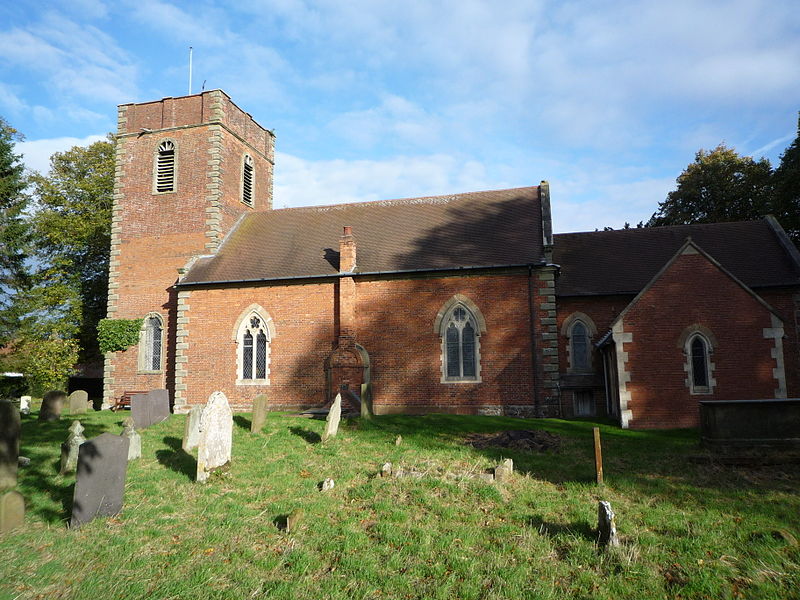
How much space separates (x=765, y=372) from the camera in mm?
16141

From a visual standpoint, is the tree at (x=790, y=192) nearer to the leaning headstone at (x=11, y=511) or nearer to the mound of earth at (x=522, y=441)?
the mound of earth at (x=522, y=441)

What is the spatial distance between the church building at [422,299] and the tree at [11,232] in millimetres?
9688

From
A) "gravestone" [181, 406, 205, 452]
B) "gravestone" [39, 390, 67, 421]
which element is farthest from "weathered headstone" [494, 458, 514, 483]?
"gravestone" [39, 390, 67, 421]

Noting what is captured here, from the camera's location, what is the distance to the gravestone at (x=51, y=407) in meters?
17.1

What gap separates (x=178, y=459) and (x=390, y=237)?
13.2m

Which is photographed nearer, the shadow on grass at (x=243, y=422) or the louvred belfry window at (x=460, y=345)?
the shadow on grass at (x=243, y=422)

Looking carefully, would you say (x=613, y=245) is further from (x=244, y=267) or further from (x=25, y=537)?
(x=25, y=537)

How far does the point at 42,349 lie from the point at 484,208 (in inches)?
990

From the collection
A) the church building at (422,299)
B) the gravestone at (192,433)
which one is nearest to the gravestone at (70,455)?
the gravestone at (192,433)

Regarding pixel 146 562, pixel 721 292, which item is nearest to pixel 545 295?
pixel 721 292

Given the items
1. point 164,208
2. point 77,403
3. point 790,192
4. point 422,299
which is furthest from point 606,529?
point 790,192

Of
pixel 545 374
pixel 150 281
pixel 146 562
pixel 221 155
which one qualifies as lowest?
pixel 146 562

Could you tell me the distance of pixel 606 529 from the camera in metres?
6.91

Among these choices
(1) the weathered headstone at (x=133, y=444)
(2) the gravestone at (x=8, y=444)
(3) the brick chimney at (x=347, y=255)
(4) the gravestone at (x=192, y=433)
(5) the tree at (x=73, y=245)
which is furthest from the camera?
(5) the tree at (x=73, y=245)
